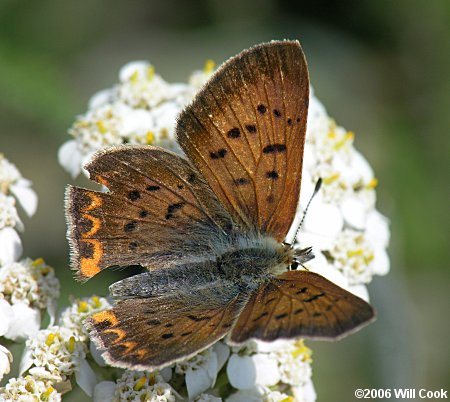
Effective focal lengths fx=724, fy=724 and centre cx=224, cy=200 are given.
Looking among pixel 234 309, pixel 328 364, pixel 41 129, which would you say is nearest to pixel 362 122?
pixel 328 364

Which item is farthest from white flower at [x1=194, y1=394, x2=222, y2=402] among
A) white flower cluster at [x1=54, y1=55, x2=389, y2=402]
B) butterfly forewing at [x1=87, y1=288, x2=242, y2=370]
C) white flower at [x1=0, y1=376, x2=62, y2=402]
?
white flower at [x1=0, y1=376, x2=62, y2=402]

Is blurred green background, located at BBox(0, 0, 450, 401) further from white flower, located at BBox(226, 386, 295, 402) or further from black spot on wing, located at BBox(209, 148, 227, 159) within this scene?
black spot on wing, located at BBox(209, 148, 227, 159)

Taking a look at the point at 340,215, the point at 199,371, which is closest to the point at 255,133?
the point at 340,215

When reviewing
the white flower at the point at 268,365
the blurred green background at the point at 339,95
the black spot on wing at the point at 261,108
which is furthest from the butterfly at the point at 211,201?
the blurred green background at the point at 339,95

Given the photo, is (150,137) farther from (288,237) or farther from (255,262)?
(255,262)

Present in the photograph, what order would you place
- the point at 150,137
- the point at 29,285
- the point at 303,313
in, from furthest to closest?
the point at 150,137 < the point at 29,285 < the point at 303,313

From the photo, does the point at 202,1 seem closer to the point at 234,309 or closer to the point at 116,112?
the point at 116,112

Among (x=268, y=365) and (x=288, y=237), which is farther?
(x=288, y=237)
